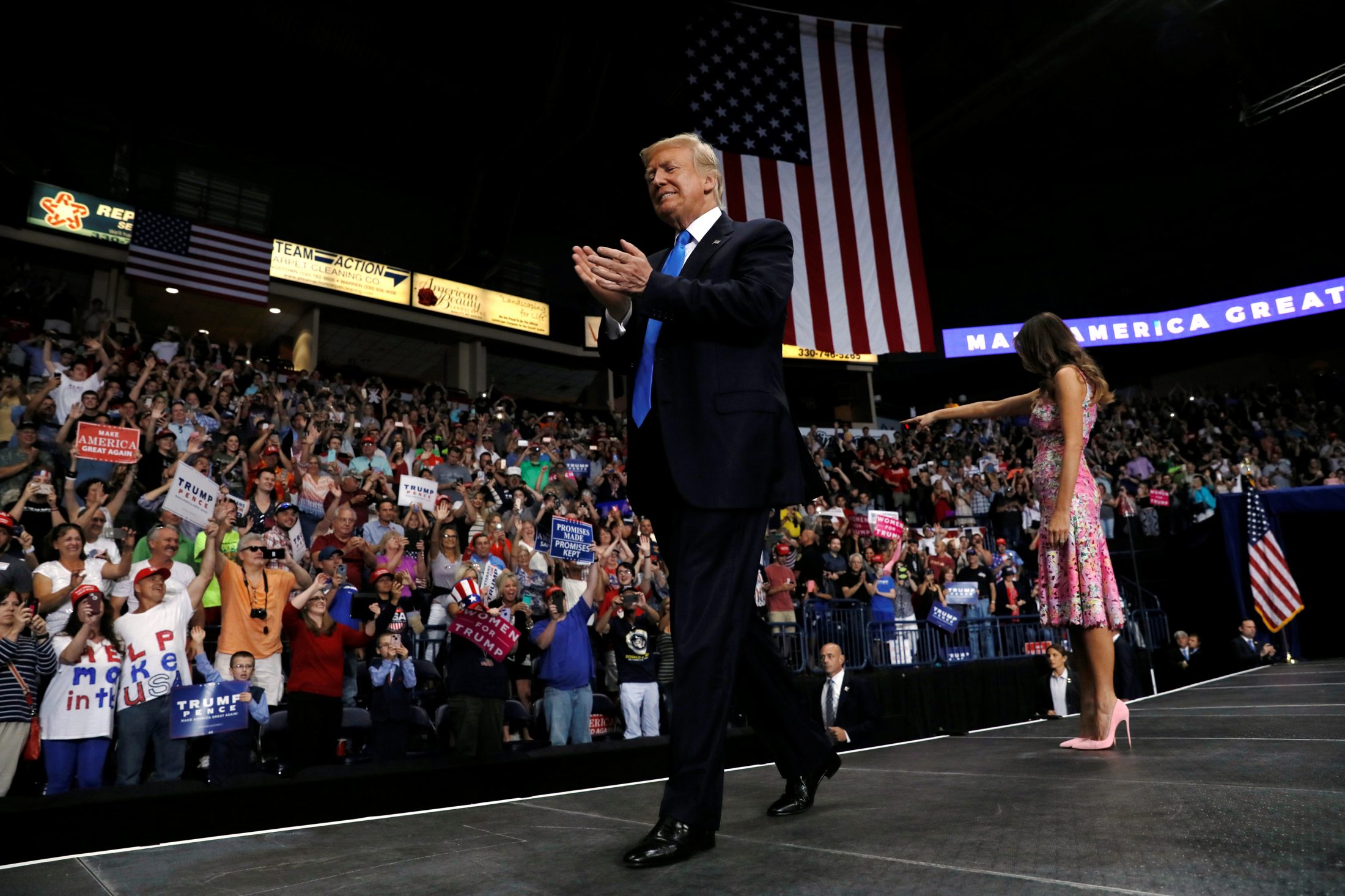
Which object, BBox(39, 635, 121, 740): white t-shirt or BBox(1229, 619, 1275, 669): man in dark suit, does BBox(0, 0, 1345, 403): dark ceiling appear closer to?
BBox(1229, 619, 1275, 669): man in dark suit

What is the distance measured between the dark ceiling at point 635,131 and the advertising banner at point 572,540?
10990 mm

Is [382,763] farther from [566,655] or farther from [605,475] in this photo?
[605,475]

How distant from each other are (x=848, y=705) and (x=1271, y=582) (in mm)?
8192

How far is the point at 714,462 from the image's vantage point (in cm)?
179

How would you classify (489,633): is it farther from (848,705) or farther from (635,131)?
(635,131)

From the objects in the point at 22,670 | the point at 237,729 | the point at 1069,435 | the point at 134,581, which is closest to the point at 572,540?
the point at 237,729

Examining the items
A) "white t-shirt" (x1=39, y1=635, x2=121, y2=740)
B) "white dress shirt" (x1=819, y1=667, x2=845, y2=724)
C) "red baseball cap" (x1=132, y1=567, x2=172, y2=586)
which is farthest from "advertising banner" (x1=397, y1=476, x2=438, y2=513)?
"white dress shirt" (x1=819, y1=667, x2=845, y2=724)

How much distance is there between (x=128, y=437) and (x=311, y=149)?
57.2ft

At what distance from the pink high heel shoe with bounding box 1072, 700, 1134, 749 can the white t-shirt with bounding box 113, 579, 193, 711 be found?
468 cm

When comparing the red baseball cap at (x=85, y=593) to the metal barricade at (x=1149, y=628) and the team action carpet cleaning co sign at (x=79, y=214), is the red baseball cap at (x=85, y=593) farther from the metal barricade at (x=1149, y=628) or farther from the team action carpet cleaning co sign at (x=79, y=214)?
the team action carpet cleaning co sign at (x=79, y=214)

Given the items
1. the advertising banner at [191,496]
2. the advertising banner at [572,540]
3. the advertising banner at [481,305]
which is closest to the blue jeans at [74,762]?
the advertising banner at [191,496]

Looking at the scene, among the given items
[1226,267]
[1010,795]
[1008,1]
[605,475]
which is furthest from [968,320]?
[1010,795]

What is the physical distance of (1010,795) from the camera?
1.85 meters

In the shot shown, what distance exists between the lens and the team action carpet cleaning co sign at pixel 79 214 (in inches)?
656
